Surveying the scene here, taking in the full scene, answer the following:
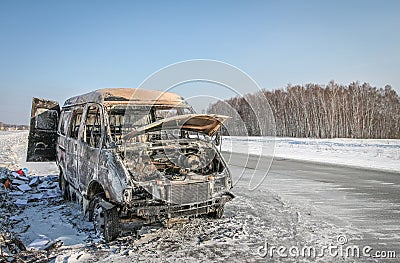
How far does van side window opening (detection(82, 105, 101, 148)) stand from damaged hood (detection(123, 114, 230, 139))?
0.67 metres

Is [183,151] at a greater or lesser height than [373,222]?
greater

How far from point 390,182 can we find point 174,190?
8.54 m

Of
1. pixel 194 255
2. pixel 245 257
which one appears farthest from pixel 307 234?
pixel 194 255

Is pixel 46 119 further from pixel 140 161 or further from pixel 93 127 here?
pixel 140 161

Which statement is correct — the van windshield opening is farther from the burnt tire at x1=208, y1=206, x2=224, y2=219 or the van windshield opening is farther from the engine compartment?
the burnt tire at x1=208, y1=206, x2=224, y2=219

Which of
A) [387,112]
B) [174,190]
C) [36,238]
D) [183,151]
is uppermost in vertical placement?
[387,112]

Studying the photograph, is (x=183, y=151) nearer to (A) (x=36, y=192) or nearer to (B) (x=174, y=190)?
(B) (x=174, y=190)

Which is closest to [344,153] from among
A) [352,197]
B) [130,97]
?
[352,197]

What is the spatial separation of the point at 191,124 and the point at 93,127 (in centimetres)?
187

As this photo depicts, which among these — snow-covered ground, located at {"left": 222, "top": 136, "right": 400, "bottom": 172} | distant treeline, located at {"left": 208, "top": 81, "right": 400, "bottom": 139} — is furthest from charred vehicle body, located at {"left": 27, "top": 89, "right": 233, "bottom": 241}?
distant treeline, located at {"left": 208, "top": 81, "right": 400, "bottom": 139}

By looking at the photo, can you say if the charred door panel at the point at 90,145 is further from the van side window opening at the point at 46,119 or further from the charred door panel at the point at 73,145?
the van side window opening at the point at 46,119

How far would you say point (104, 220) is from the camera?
466cm

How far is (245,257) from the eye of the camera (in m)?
4.13

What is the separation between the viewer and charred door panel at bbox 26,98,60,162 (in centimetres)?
867
